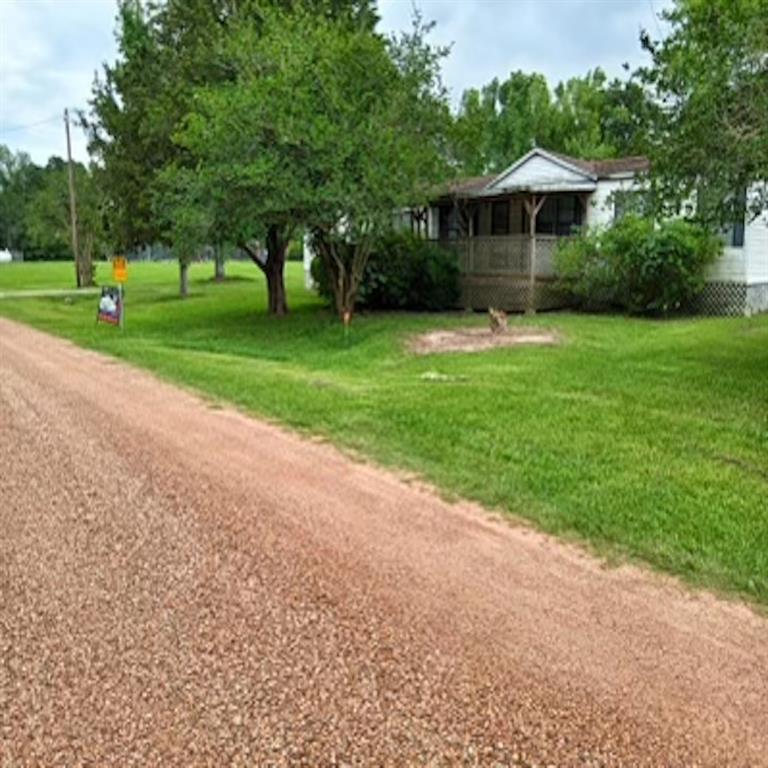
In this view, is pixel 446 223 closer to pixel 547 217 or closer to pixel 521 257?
pixel 547 217

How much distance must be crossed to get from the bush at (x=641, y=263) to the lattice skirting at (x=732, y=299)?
329 millimetres

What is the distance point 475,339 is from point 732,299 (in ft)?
20.5

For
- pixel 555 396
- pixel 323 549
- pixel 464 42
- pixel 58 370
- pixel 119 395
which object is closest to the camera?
pixel 323 549

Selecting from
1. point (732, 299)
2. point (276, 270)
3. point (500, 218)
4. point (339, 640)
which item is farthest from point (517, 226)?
point (339, 640)

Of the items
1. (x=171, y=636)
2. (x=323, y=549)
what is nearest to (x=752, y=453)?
(x=323, y=549)

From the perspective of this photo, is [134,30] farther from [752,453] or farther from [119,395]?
[752,453]

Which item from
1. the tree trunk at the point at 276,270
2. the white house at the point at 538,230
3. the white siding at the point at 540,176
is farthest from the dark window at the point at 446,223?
the tree trunk at the point at 276,270

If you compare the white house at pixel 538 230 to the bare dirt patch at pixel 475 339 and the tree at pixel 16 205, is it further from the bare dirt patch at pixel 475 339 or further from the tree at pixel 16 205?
the tree at pixel 16 205

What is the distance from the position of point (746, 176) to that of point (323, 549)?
6648 mm

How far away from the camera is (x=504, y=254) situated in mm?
17812

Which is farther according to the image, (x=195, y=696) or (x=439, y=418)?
(x=439, y=418)

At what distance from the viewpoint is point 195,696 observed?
275 cm

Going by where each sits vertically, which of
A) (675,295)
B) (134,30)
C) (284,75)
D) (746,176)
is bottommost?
(675,295)

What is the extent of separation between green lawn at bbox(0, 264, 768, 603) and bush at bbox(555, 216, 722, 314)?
35.4 inches
